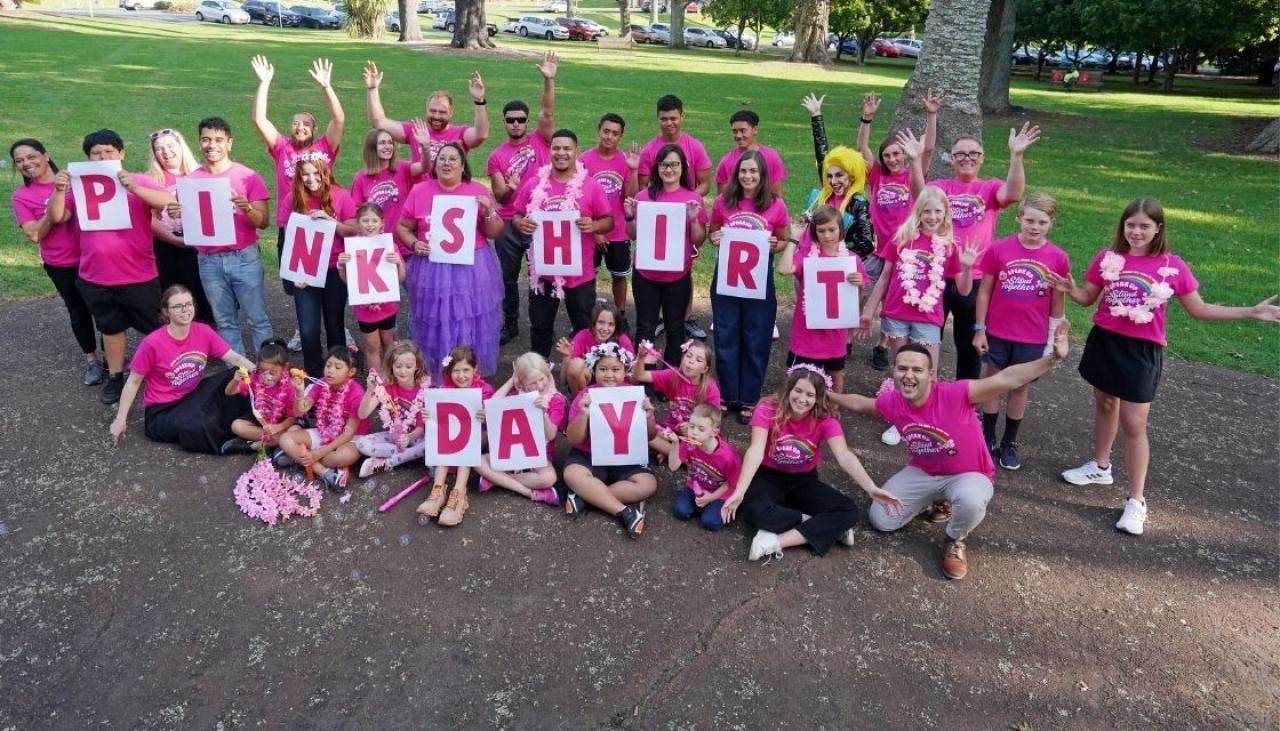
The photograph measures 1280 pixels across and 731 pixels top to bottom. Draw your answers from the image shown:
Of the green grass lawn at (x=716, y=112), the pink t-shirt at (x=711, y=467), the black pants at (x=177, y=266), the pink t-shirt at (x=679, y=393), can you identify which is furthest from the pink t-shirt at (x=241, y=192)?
the pink t-shirt at (x=711, y=467)

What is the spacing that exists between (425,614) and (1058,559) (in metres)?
3.76

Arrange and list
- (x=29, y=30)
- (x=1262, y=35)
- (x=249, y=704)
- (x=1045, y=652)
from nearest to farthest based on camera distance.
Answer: (x=249, y=704), (x=1045, y=652), (x=1262, y=35), (x=29, y=30)

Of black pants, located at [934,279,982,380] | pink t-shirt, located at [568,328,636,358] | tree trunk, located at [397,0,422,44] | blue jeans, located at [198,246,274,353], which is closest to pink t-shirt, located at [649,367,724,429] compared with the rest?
pink t-shirt, located at [568,328,636,358]

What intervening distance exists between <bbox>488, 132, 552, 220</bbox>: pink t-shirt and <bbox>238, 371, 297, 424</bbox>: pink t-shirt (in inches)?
101

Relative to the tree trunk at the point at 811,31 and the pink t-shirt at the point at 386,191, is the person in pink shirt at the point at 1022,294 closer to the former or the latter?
the pink t-shirt at the point at 386,191

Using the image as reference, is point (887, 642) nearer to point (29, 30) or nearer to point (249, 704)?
point (249, 704)

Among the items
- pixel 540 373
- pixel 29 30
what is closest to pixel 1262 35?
pixel 540 373

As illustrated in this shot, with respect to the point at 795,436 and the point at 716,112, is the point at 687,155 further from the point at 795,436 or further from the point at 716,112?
the point at 716,112

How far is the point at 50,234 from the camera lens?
688 cm

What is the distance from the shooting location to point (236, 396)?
20.6ft

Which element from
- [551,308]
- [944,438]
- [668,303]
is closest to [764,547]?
[944,438]

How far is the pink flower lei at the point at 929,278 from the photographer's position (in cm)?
615

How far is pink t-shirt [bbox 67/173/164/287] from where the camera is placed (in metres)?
6.74

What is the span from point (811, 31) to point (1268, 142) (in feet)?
78.1
